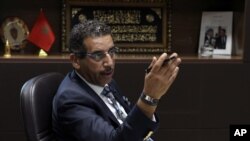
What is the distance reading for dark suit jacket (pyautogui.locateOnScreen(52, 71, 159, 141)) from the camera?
133 cm

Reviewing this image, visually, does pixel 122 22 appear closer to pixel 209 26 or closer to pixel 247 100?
pixel 209 26

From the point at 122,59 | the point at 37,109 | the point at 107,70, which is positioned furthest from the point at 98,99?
the point at 122,59

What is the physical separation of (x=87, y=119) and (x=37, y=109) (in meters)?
0.25

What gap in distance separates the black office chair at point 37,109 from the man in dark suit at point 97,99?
39mm

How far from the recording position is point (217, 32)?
9.85 ft

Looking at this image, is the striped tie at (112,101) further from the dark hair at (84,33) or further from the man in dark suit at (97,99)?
the dark hair at (84,33)

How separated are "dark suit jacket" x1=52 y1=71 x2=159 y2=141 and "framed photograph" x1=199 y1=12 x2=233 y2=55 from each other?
5.10 ft

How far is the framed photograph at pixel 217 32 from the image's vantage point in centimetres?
295

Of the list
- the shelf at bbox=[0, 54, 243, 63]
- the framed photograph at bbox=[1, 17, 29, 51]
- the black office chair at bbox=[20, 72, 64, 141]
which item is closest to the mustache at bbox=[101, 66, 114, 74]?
the black office chair at bbox=[20, 72, 64, 141]

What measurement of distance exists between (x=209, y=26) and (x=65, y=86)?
168 centimetres

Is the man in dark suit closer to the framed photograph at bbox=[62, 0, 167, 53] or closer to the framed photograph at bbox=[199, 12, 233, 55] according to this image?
the framed photograph at bbox=[62, 0, 167, 53]

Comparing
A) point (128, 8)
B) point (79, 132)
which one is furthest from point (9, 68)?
point (79, 132)

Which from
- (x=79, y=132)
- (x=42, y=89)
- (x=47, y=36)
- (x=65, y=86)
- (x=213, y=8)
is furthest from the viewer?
(x=213, y=8)

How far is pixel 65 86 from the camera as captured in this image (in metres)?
1.58
